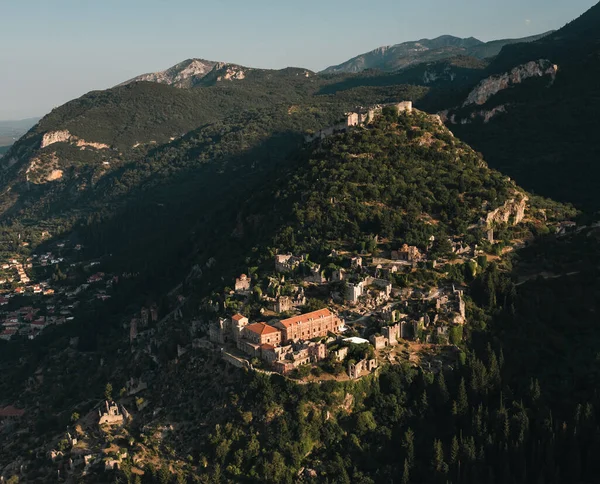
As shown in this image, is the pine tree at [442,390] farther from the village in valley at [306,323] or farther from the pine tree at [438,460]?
the pine tree at [438,460]

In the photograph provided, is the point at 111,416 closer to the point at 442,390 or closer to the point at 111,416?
the point at 111,416

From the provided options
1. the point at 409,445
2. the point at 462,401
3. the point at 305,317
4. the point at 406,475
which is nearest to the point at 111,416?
the point at 305,317

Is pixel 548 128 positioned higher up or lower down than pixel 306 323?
higher up

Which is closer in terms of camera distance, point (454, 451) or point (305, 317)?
point (454, 451)

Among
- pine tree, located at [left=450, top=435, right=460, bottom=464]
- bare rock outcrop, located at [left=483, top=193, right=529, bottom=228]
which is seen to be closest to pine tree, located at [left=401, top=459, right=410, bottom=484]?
pine tree, located at [left=450, top=435, right=460, bottom=464]

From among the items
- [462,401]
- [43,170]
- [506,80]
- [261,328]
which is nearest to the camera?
[462,401]

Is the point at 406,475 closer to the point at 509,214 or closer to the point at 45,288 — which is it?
the point at 509,214

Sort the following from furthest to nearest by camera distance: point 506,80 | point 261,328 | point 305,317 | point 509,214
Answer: point 506,80, point 509,214, point 305,317, point 261,328

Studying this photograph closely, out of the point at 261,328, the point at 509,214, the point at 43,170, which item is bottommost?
the point at 43,170

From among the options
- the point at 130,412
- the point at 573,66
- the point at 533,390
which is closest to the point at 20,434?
A: the point at 130,412
